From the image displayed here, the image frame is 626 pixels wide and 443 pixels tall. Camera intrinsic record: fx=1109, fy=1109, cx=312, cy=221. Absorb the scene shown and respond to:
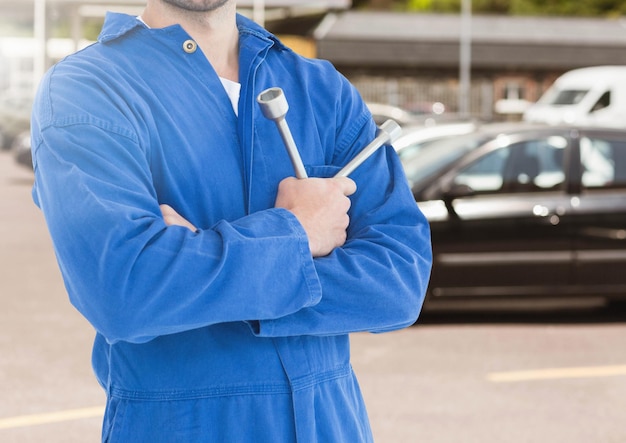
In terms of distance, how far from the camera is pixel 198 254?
5.73ft

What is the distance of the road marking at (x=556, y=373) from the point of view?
20.5 feet

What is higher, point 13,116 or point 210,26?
point 210,26

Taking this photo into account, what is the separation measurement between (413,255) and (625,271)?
20.6 feet

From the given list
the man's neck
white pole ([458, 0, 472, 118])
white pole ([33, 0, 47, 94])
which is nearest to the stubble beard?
the man's neck

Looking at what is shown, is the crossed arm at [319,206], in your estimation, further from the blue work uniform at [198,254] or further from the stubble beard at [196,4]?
the stubble beard at [196,4]

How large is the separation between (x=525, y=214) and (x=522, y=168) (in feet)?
1.24

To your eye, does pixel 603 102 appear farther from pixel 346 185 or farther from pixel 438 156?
pixel 346 185

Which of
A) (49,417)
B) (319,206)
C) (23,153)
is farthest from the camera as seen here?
(23,153)

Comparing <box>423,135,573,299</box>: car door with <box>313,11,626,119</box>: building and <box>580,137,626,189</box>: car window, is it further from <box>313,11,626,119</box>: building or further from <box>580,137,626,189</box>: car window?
<box>313,11,626,119</box>: building

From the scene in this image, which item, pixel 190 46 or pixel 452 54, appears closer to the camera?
pixel 190 46

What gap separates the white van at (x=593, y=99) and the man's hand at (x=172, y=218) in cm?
2443

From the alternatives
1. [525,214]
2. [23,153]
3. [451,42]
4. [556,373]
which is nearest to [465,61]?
[451,42]

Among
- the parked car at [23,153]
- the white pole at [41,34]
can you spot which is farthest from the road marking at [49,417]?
the white pole at [41,34]

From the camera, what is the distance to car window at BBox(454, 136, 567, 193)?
25.9ft
